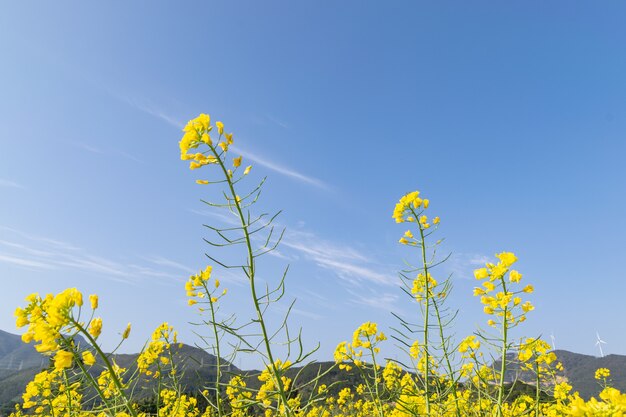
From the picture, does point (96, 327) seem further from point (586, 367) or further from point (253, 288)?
point (586, 367)

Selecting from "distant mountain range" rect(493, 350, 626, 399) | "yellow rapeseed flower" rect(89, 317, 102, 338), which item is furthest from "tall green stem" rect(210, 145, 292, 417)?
"distant mountain range" rect(493, 350, 626, 399)

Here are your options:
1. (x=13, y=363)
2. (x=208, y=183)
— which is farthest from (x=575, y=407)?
(x=13, y=363)

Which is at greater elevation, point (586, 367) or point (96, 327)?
point (586, 367)

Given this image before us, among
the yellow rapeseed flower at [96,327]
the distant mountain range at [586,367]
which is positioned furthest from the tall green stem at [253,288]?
the distant mountain range at [586,367]

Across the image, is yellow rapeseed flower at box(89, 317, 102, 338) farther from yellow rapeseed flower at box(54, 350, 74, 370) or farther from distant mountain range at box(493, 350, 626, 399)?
distant mountain range at box(493, 350, 626, 399)

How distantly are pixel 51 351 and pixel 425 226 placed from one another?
3.16m

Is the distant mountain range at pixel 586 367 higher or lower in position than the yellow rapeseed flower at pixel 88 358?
higher

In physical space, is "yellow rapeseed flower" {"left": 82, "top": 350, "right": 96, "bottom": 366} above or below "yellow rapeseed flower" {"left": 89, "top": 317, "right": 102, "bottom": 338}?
below

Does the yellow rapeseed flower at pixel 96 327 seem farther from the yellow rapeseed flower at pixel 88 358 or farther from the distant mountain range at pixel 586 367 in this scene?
the distant mountain range at pixel 586 367

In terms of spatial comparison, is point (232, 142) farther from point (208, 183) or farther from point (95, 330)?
point (95, 330)

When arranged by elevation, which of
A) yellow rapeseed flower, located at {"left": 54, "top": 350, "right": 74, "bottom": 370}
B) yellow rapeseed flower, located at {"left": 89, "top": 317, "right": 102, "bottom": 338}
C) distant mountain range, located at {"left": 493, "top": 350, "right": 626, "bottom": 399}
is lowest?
yellow rapeseed flower, located at {"left": 54, "top": 350, "right": 74, "bottom": 370}

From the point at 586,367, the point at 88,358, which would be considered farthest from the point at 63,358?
the point at 586,367

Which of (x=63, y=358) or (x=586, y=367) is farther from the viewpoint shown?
(x=586, y=367)

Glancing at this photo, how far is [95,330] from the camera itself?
1.99m
